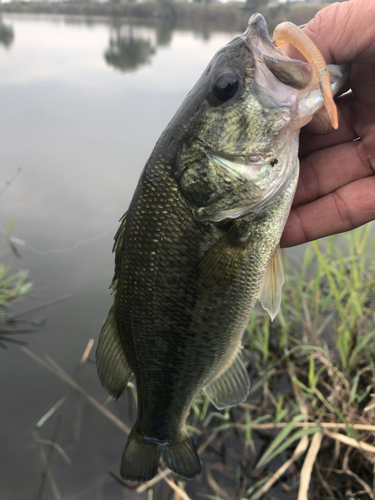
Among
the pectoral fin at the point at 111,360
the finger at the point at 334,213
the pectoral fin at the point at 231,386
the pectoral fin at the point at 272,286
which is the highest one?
the finger at the point at 334,213

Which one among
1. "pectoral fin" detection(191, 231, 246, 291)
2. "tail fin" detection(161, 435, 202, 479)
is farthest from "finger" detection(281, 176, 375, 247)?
"tail fin" detection(161, 435, 202, 479)

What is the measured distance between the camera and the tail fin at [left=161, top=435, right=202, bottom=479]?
1955 mm

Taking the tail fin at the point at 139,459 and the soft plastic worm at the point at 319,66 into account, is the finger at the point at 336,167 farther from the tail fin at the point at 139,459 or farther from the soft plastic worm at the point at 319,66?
the tail fin at the point at 139,459

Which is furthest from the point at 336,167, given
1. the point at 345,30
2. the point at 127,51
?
the point at 127,51

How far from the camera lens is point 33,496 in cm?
257

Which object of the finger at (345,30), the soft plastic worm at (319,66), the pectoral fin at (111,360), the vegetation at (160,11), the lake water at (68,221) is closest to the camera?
the soft plastic worm at (319,66)

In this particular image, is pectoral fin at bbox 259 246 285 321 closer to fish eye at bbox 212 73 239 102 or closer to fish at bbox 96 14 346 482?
fish at bbox 96 14 346 482

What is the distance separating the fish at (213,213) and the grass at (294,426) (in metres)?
1.16

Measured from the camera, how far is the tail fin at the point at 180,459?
196 centimetres

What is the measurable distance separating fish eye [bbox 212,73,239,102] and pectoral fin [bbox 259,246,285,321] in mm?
755

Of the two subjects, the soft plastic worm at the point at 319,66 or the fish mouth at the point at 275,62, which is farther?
the fish mouth at the point at 275,62

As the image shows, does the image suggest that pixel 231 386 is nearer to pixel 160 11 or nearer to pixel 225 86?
pixel 225 86

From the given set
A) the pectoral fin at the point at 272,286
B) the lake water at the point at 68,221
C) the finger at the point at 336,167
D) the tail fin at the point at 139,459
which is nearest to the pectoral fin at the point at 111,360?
the tail fin at the point at 139,459

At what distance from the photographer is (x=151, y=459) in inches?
77.3
